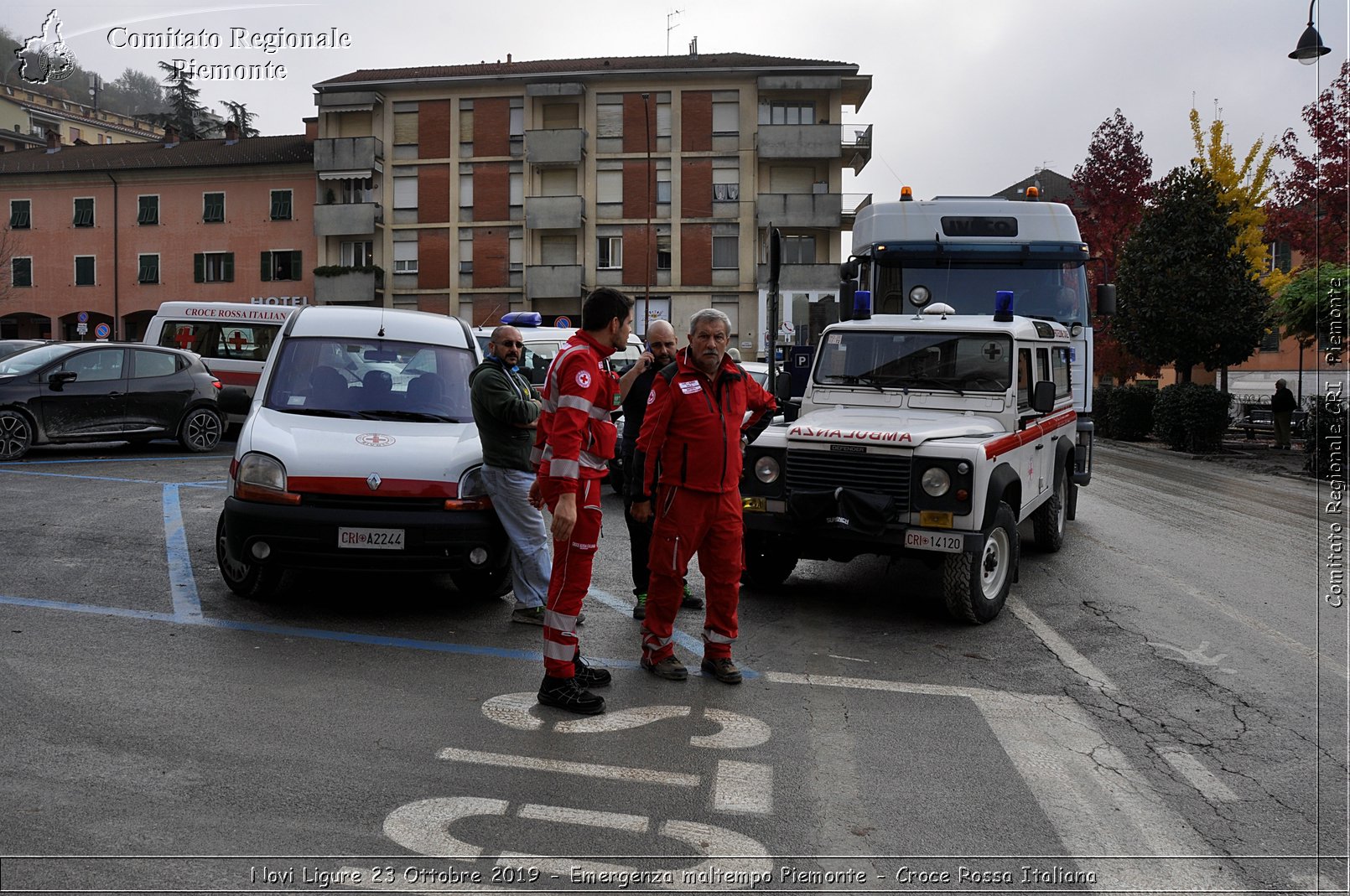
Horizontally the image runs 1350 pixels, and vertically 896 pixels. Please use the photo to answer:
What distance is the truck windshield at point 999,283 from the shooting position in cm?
1261

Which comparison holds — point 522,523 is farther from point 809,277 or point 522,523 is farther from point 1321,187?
point 809,277

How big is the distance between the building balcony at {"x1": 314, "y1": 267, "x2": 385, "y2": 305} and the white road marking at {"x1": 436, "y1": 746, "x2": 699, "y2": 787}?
4774 centimetres

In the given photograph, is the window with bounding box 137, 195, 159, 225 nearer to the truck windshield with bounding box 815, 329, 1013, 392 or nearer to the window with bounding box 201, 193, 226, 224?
the window with bounding box 201, 193, 226, 224

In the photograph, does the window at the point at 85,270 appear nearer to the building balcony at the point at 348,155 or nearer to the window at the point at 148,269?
the window at the point at 148,269

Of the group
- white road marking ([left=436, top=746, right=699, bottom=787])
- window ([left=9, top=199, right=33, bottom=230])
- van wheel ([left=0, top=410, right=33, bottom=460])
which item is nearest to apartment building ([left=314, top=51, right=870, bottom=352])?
window ([left=9, top=199, right=33, bottom=230])

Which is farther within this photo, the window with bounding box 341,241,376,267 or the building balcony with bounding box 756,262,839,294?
the window with bounding box 341,241,376,267

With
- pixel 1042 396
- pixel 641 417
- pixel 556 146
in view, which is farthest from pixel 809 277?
pixel 641 417

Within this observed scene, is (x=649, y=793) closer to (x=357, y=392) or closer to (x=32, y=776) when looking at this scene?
(x=32, y=776)

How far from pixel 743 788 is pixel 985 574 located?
11.8 ft

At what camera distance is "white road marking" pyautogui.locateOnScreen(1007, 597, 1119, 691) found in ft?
20.7

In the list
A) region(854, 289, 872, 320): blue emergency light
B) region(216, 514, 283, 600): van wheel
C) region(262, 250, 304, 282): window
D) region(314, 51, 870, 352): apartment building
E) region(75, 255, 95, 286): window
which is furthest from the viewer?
region(75, 255, 95, 286): window

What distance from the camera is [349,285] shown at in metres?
50.0

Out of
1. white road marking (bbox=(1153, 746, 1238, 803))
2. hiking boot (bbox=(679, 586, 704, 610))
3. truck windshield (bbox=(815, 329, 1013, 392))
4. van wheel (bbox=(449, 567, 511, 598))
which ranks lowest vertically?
white road marking (bbox=(1153, 746, 1238, 803))

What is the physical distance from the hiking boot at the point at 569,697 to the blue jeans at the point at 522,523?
5.19 ft
